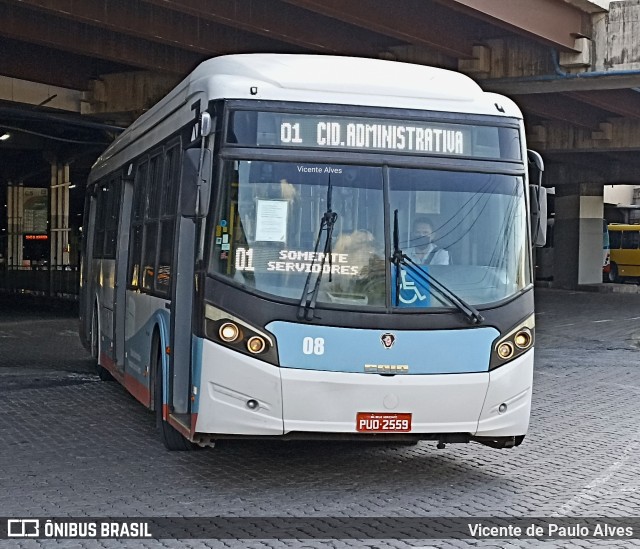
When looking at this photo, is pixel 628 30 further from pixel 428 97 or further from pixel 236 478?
pixel 236 478

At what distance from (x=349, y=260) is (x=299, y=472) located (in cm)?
191

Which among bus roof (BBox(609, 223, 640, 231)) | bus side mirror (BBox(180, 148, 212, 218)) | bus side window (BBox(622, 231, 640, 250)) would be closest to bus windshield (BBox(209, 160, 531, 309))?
bus side mirror (BBox(180, 148, 212, 218))

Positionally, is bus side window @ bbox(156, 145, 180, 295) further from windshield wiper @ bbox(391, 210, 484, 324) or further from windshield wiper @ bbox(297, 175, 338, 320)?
windshield wiper @ bbox(391, 210, 484, 324)

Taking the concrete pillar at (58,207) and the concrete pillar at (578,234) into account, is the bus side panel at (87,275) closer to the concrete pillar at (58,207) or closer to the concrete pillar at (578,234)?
the concrete pillar at (58,207)

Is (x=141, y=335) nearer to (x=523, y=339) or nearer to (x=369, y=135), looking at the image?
(x=369, y=135)

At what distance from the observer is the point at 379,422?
8.29 meters

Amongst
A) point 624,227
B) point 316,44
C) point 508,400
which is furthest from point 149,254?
point 624,227

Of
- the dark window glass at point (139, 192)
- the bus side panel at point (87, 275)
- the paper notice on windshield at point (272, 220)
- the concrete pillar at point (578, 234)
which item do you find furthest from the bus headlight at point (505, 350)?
the concrete pillar at point (578, 234)

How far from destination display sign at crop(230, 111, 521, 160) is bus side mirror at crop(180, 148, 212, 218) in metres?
0.30

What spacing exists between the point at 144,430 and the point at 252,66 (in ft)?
13.9

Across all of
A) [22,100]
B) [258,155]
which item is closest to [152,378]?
[258,155]

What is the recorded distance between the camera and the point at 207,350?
839 cm

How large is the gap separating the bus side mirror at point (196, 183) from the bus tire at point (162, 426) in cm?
199

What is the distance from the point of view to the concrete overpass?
19.2 m
